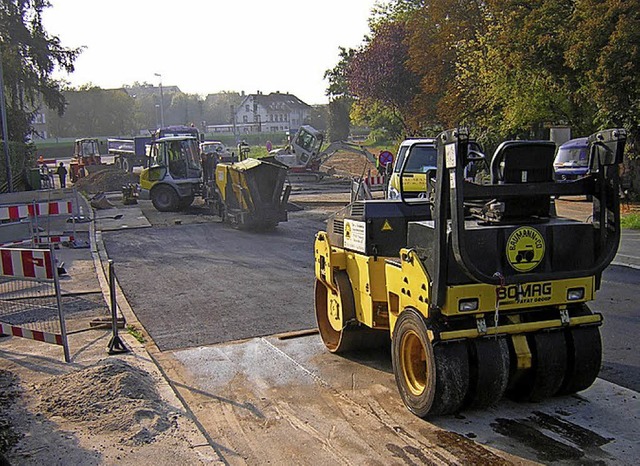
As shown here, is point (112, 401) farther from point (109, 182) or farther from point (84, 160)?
point (84, 160)

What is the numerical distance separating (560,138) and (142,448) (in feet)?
76.9

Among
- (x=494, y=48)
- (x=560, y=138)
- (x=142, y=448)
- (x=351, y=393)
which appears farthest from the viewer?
(x=560, y=138)

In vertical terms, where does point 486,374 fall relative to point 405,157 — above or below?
below

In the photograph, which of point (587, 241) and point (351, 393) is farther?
point (351, 393)

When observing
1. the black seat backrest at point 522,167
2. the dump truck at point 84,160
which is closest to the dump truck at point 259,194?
the black seat backrest at point 522,167

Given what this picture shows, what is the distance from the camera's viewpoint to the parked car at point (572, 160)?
21.7m

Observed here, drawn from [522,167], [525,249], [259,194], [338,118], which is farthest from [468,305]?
[338,118]

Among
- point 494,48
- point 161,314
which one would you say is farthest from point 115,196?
point 161,314

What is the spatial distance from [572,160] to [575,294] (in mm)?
18030

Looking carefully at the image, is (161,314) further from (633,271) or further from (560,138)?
(560,138)

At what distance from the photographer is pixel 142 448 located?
17.3ft

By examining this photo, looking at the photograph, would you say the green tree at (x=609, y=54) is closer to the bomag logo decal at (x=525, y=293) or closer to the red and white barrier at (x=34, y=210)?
the red and white barrier at (x=34, y=210)

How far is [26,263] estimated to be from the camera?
308 inches

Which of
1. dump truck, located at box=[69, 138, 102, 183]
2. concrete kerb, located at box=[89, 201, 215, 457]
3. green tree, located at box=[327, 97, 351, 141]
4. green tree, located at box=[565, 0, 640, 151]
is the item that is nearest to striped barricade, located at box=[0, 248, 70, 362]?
concrete kerb, located at box=[89, 201, 215, 457]
